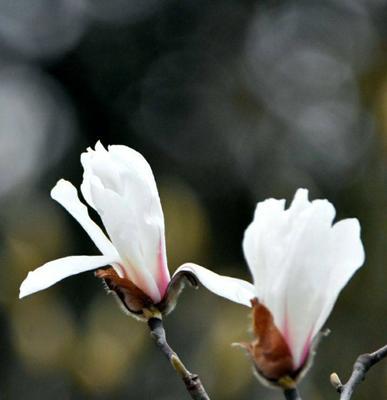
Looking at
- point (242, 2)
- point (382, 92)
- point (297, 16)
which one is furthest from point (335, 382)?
point (242, 2)

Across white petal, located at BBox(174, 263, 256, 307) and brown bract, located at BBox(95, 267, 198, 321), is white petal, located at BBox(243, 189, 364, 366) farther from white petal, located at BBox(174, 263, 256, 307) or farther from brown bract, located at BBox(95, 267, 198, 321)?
brown bract, located at BBox(95, 267, 198, 321)

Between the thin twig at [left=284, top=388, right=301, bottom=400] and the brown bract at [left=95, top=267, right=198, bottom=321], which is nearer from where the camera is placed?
the thin twig at [left=284, top=388, right=301, bottom=400]

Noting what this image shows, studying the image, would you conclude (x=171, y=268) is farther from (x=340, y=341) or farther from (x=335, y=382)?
(x=335, y=382)

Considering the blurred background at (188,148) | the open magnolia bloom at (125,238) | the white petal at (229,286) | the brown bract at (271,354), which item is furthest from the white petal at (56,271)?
the blurred background at (188,148)

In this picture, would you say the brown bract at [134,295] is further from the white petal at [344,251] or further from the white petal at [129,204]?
the white petal at [344,251]

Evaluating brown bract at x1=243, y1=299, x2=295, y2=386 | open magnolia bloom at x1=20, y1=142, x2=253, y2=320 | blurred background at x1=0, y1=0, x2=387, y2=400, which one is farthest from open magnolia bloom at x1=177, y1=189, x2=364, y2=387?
blurred background at x1=0, y1=0, x2=387, y2=400

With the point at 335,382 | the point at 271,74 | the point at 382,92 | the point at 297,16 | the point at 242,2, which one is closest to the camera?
the point at 335,382

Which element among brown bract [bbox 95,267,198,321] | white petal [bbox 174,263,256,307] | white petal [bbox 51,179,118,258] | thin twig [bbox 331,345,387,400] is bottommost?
thin twig [bbox 331,345,387,400]

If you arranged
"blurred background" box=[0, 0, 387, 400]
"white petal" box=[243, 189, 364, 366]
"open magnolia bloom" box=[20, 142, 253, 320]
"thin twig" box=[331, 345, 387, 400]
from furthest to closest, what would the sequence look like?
1. "blurred background" box=[0, 0, 387, 400]
2. "open magnolia bloom" box=[20, 142, 253, 320]
3. "thin twig" box=[331, 345, 387, 400]
4. "white petal" box=[243, 189, 364, 366]
